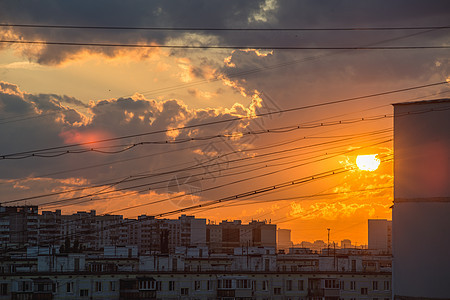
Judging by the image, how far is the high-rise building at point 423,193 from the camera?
28.8m

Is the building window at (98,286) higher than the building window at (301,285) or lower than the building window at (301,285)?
higher

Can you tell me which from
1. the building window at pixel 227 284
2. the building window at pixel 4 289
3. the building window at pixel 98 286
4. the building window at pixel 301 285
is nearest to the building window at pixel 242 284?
the building window at pixel 227 284

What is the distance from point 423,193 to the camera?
2928cm

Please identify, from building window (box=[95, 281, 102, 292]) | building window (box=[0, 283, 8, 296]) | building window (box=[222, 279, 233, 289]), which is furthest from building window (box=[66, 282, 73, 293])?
building window (box=[222, 279, 233, 289])

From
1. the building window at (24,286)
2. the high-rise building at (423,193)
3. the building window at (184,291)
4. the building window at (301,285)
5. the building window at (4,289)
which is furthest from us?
the building window at (301,285)

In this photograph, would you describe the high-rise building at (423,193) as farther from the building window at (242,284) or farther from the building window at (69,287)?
the building window at (242,284)

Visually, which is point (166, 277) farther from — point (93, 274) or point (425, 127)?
point (425, 127)

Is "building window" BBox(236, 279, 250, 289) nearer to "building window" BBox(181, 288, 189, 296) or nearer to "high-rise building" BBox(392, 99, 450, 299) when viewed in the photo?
"building window" BBox(181, 288, 189, 296)

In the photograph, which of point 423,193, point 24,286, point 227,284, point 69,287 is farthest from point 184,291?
point 423,193

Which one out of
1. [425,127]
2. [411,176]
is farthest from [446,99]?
[411,176]

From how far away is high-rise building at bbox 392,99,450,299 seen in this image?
94.3ft

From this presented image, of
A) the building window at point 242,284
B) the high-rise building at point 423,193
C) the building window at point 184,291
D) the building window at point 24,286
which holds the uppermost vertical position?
the high-rise building at point 423,193

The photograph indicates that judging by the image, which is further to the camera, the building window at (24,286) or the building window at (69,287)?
the building window at (69,287)

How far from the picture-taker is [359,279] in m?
100
